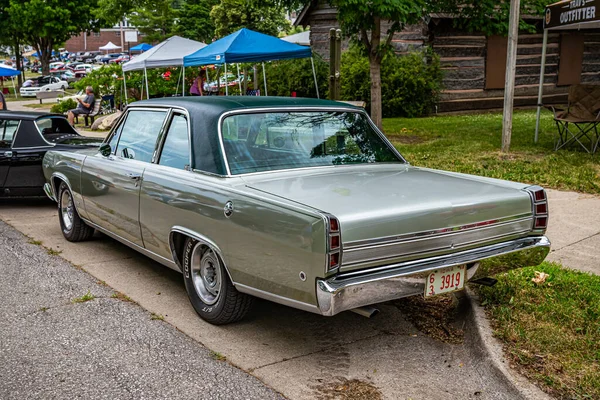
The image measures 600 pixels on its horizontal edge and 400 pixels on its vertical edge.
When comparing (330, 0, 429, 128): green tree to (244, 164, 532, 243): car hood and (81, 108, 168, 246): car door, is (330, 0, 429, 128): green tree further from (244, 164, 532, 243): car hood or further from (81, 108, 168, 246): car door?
(244, 164, 532, 243): car hood

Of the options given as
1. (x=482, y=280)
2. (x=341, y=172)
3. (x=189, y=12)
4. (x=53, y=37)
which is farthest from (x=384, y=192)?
(x=53, y=37)

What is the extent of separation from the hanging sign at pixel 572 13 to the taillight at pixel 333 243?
8134 mm

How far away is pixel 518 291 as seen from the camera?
5.02 m

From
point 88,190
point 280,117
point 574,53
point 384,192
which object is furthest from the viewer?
point 574,53

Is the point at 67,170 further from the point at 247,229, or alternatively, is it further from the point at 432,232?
the point at 432,232

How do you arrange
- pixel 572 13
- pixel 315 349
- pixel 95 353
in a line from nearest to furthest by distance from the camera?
pixel 95 353 < pixel 315 349 < pixel 572 13

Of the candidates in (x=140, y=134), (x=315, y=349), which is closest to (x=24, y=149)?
(x=140, y=134)

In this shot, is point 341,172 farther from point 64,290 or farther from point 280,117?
point 64,290

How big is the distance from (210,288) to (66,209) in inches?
126

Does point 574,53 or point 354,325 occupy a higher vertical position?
point 574,53

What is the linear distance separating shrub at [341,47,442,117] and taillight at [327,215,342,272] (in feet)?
51.4

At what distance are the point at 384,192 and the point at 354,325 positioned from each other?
1130 millimetres

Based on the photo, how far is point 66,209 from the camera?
730 centimetres

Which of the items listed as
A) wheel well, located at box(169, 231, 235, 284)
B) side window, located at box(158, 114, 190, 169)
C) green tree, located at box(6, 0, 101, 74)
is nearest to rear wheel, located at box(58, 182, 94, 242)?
side window, located at box(158, 114, 190, 169)
